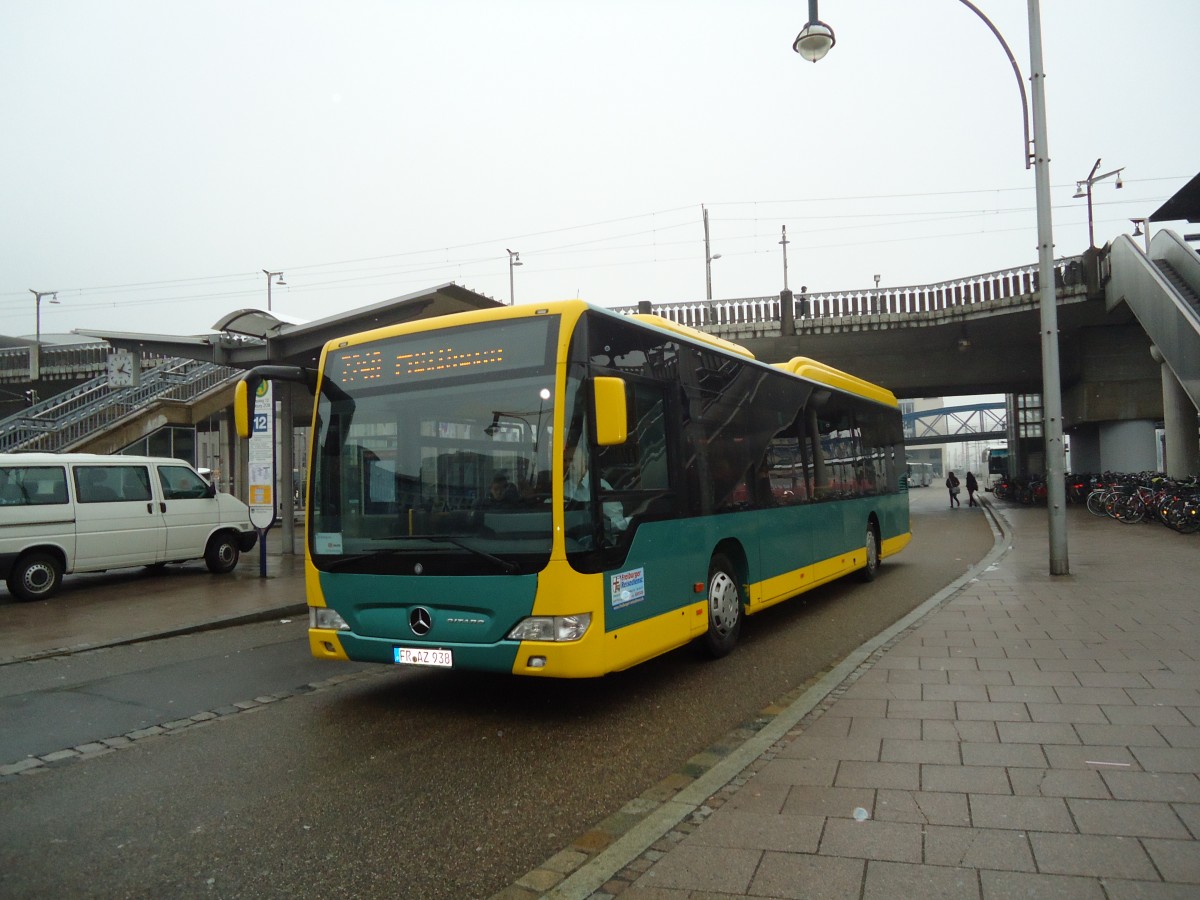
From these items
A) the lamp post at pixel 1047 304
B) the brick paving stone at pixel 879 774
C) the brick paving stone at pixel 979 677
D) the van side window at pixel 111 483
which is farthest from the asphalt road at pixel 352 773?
the lamp post at pixel 1047 304

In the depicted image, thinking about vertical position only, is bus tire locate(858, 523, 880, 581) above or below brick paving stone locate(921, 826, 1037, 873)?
above

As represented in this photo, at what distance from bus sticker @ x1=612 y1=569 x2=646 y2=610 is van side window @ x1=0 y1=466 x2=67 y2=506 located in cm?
1005

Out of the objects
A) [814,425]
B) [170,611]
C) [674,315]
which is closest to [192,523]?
[170,611]

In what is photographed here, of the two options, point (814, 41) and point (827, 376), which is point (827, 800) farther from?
point (814, 41)

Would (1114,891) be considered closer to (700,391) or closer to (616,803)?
(616,803)

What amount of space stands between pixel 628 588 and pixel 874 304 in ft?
82.2

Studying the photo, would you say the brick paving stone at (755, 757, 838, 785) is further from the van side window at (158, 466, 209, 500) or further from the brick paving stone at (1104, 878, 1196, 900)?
the van side window at (158, 466, 209, 500)

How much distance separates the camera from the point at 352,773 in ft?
16.5

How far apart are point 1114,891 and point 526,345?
4.31 metres

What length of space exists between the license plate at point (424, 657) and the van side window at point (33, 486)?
8.93 meters

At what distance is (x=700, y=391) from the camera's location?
7.62 metres

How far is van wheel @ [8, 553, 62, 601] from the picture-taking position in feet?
39.7

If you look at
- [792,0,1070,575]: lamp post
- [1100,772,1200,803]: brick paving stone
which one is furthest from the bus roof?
[1100,772,1200,803]: brick paving stone

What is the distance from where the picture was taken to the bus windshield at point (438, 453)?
19.0 feet
